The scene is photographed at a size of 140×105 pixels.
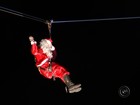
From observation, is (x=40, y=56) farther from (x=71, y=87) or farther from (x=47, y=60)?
(x=71, y=87)

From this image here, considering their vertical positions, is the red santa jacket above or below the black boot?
above

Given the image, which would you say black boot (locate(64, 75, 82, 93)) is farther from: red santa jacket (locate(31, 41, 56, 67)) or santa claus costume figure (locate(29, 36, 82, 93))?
red santa jacket (locate(31, 41, 56, 67))

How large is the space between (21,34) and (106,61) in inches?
36.7

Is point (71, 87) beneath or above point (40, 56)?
beneath

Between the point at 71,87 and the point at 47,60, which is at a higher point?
the point at 47,60

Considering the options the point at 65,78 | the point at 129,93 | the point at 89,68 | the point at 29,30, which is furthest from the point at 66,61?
the point at 65,78

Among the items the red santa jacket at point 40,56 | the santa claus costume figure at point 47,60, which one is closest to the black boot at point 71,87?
the santa claus costume figure at point 47,60

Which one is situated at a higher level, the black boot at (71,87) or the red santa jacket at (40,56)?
the red santa jacket at (40,56)

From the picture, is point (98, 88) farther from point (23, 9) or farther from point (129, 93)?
point (23, 9)

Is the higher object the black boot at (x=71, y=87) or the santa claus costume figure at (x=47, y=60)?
the santa claus costume figure at (x=47, y=60)

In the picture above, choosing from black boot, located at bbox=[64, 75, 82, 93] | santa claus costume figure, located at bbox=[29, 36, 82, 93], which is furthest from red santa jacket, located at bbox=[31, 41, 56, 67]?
black boot, located at bbox=[64, 75, 82, 93]

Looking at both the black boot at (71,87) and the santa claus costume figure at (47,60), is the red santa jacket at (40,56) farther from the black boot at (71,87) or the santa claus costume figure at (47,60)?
the black boot at (71,87)

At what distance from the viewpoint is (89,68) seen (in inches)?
148

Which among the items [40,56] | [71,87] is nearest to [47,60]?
[40,56]
